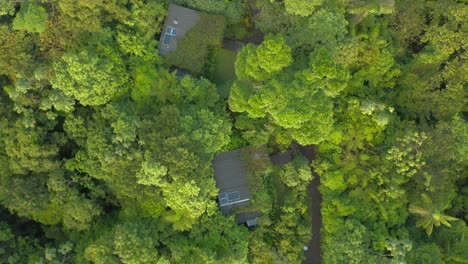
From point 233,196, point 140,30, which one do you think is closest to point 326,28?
point 140,30

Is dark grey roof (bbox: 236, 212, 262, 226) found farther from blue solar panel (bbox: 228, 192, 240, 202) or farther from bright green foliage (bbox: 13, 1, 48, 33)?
bright green foliage (bbox: 13, 1, 48, 33)

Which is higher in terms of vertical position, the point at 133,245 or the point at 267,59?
the point at 267,59

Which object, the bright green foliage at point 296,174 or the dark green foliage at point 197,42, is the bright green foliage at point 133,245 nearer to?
the bright green foliage at point 296,174

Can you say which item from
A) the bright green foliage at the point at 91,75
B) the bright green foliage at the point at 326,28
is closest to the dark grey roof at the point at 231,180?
the bright green foliage at the point at 91,75

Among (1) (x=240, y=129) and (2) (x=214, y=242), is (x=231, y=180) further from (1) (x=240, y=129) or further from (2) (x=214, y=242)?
(2) (x=214, y=242)

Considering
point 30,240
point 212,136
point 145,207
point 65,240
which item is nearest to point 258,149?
point 212,136

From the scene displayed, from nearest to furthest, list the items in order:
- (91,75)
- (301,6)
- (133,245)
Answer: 1. (133,245)
2. (91,75)
3. (301,6)

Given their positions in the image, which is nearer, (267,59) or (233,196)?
(267,59)

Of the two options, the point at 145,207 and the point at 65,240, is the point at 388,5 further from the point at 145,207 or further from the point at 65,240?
the point at 65,240
